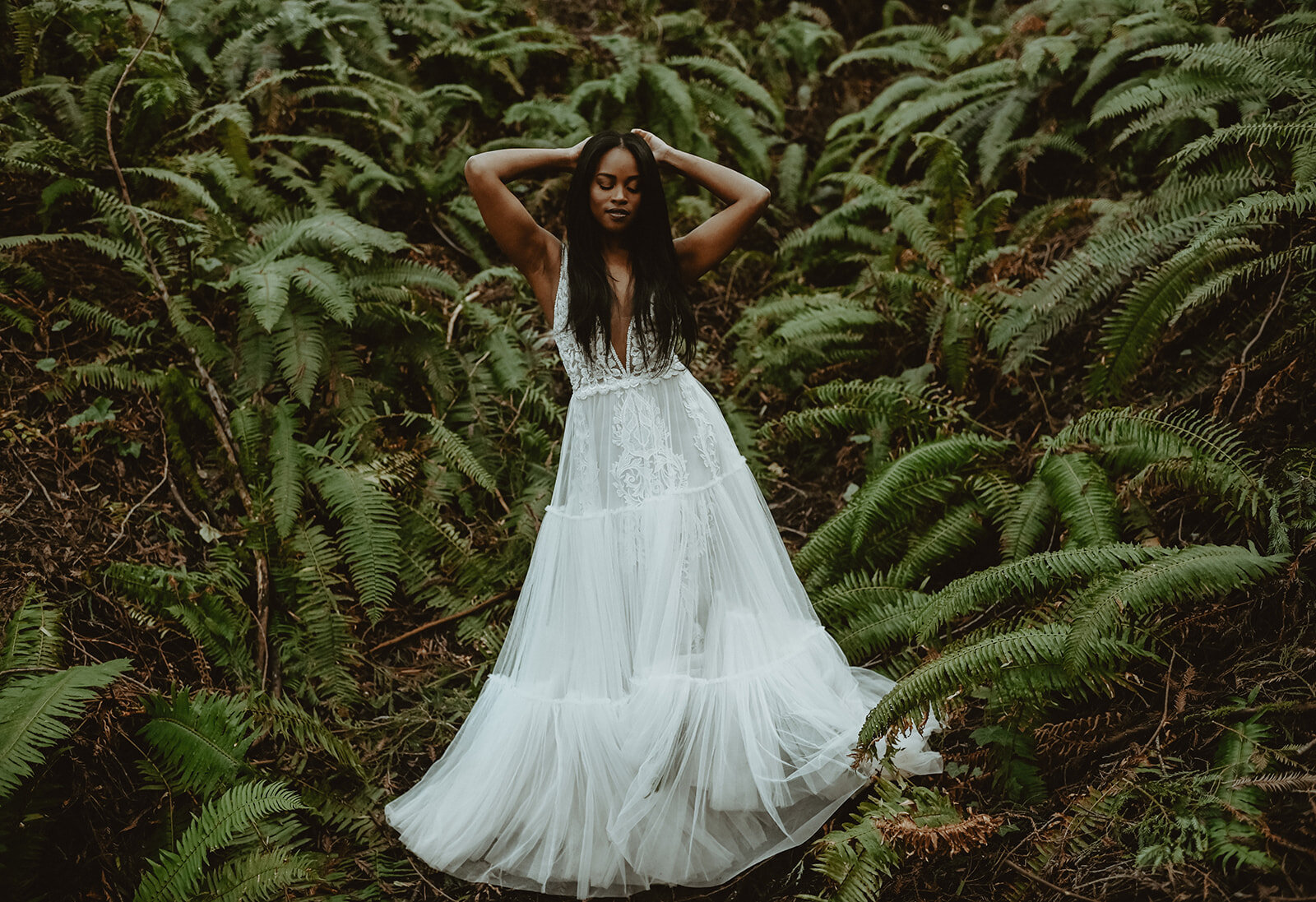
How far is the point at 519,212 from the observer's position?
303cm

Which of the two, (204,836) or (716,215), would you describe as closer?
(204,836)

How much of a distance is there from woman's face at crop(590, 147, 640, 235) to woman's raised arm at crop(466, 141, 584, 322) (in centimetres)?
13

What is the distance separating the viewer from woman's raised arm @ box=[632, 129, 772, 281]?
3.18 metres

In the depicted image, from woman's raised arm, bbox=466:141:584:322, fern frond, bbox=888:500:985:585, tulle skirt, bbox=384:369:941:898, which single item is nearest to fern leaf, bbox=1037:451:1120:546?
fern frond, bbox=888:500:985:585

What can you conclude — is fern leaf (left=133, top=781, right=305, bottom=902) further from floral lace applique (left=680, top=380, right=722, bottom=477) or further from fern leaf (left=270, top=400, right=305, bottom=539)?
floral lace applique (left=680, top=380, right=722, bottom=477)

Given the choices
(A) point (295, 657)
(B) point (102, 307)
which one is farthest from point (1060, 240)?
(B) point (102, 307)

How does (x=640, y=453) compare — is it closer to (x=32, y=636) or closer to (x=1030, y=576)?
(x=1030, y=576)

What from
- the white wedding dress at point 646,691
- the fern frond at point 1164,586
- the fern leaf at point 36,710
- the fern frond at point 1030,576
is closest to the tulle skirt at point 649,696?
the white wedding dress at point 646,691

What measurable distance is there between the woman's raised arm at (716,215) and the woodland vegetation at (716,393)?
4.53 ft

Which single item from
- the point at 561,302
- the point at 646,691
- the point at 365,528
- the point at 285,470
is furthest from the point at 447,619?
the point at 561,302

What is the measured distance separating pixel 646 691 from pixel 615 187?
1.83 m

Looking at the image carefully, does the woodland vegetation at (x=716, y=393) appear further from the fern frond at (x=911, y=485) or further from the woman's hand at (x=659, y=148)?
the woman's hand at (x=659, y=148)

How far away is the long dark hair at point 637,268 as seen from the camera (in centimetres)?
299

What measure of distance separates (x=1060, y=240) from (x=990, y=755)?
3.61 meters
